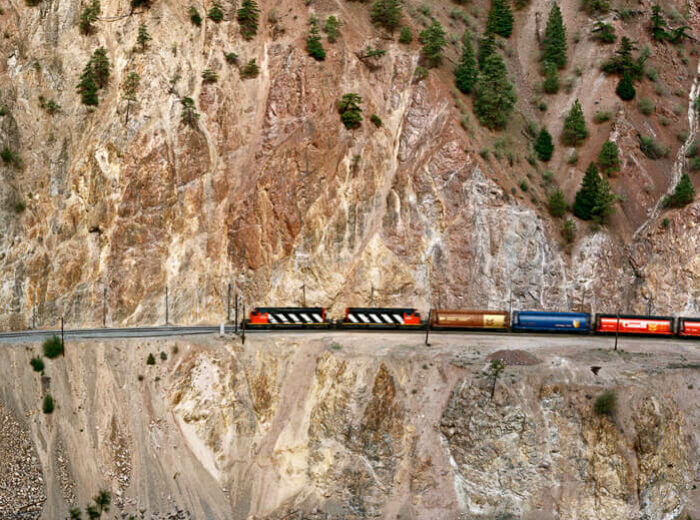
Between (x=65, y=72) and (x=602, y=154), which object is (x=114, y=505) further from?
(x=602, y=154)

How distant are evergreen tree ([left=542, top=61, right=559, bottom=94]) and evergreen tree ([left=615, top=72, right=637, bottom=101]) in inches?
286

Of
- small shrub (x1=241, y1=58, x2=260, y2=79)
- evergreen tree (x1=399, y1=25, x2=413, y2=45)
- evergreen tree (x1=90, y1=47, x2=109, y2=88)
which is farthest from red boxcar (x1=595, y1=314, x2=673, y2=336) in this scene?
evergreen tree (x1=90, y1=47, x2=109, y2=88)

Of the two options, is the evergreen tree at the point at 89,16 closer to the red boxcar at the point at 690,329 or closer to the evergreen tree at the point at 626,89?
the evergreen tree at the point at 626,89

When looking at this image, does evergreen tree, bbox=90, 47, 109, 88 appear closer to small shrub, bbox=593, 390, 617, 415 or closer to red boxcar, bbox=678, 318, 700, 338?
small shrub, bbox=593, 390, 617, 415

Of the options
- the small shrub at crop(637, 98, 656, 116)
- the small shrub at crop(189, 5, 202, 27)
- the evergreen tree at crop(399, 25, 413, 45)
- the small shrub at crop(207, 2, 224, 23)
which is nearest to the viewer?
the small shrub at crop(189, 5, 202, 27)

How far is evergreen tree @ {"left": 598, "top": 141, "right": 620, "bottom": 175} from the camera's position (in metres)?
65.1

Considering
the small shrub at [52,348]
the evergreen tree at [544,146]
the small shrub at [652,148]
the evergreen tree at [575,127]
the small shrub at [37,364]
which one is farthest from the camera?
the evergreen tree at [544,146]

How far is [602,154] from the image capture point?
65.6m

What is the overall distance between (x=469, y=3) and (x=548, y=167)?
30567 mm

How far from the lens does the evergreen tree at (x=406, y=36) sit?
67.9m

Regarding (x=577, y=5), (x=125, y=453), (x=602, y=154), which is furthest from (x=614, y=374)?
(x=577, y=5)

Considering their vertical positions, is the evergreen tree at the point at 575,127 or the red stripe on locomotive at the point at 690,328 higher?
the evergreen tree at the point at 575,127

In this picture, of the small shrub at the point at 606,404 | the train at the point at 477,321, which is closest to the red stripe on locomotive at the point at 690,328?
the train at the point at 477,321

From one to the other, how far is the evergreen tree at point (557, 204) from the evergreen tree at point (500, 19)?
96.3 feet
